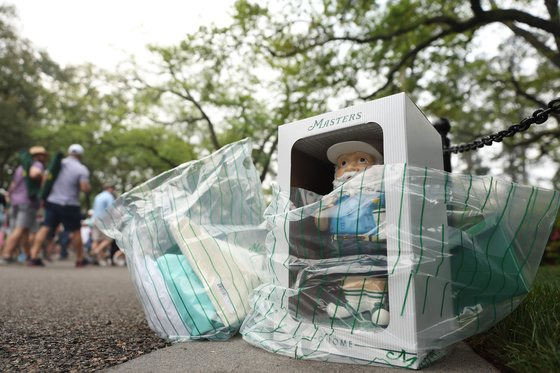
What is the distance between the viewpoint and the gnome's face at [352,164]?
171 centimetres

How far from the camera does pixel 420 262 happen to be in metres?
1.26

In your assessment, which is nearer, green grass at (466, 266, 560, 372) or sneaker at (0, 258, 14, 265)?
green grass at (466, 266, 560, 372)

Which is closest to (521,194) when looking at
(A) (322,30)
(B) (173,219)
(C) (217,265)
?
(C) (217,265)

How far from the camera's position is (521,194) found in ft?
4.31

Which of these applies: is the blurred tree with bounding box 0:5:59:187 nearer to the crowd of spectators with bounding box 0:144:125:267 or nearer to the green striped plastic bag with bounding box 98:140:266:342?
the crowd of spectators with bounding box 0:144:125:267

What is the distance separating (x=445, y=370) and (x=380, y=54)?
20.2 ft

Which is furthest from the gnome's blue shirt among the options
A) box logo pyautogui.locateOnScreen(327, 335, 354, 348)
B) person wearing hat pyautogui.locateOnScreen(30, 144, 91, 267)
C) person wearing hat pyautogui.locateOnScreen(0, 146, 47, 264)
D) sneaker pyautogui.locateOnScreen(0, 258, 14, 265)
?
sneaker pyautogui.locateOnScreen(0, 258, 14, 265)

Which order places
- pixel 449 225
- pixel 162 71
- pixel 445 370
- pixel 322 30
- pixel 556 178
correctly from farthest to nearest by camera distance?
pixel 556 178
pixel 162 71
pixel 322 30
pixel 449 225
pixel 445 370

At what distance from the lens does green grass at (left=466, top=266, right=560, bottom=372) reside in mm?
1080

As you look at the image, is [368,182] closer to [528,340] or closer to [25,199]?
[528,340]

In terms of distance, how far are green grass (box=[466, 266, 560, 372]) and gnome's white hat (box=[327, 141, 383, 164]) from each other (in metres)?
0.87

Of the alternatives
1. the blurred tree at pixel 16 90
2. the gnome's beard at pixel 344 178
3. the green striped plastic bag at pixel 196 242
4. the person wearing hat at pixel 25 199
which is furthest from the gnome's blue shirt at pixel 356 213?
the blurred tree at pixel 16 90

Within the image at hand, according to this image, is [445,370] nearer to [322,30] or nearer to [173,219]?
[173,219]

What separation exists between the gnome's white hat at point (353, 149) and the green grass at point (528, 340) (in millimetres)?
874
